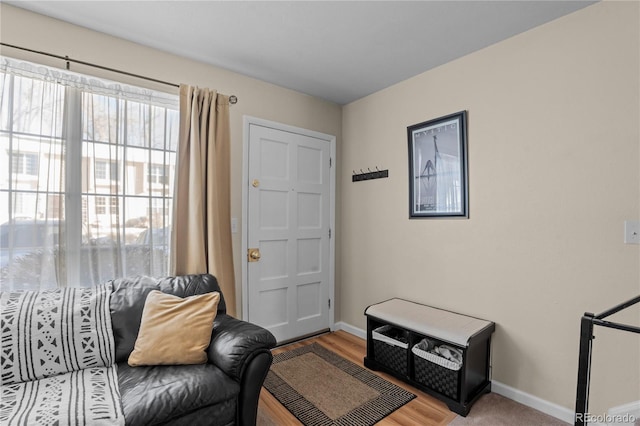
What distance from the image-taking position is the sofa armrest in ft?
5.63

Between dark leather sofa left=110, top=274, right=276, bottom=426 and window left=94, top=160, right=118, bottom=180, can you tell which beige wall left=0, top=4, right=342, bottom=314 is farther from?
dark leather sofa left=110, top=274, right=276, bottom=426

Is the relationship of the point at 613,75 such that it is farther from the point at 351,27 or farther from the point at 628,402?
the point at 628,402

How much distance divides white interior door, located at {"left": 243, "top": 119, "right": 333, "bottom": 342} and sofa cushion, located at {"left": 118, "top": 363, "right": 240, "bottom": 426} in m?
1.26

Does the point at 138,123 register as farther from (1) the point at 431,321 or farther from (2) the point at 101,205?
(1) the point at 431,321

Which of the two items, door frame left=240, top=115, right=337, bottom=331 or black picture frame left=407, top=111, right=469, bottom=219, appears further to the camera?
door frame left=240, top=115, right=337, bottom=331

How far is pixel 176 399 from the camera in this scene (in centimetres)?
150

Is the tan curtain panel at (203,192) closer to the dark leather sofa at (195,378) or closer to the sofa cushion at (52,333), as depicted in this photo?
the dark leather sofa at (195,378)

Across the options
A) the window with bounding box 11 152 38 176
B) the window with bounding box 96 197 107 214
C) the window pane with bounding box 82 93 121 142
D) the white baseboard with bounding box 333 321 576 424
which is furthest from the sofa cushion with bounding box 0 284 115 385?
the white baseboard with bounding box 333 321 576 424

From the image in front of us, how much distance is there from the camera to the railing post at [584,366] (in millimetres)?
1155

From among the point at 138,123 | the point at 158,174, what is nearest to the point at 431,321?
the point at 158,174

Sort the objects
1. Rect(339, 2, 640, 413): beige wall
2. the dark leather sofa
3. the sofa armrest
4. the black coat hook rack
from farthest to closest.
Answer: the black coat hook rack
Rect(339, 2, 640, 413): beige wall
the sofa armrest
the dark leather sofa

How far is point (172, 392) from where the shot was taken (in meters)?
1.52

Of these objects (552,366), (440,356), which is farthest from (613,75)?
(440,356)

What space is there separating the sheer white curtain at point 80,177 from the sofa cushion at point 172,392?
85 cm
